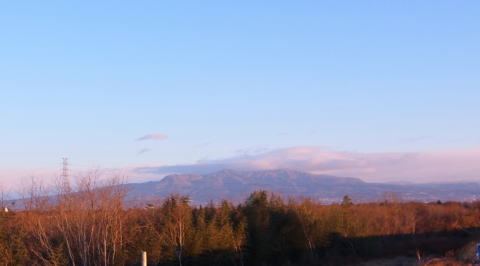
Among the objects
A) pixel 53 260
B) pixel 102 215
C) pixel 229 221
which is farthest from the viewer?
pixel 229 221

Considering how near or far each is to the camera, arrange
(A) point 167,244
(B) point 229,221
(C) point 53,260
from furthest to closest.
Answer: (B) point 229,221 → (A) point 167,244 → (C) point 53,260

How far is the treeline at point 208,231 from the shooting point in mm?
41062

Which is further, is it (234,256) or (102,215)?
(234,256)

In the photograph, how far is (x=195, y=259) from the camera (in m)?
54.9

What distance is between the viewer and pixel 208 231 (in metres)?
55.7

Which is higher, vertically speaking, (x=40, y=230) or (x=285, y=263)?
(x=40, y=230)

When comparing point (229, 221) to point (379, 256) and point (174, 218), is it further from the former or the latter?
point (379, 256)

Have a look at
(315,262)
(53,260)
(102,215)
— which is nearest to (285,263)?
(315,262)

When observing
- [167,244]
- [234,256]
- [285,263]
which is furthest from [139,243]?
[285,263]

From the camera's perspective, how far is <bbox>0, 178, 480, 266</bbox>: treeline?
41062 millimetres

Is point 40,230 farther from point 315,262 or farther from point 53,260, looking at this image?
point 315,262

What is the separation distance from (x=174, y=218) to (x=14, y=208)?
1371 cm

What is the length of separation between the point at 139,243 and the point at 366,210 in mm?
26713

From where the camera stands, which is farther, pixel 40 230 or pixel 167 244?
pixel 167 244
